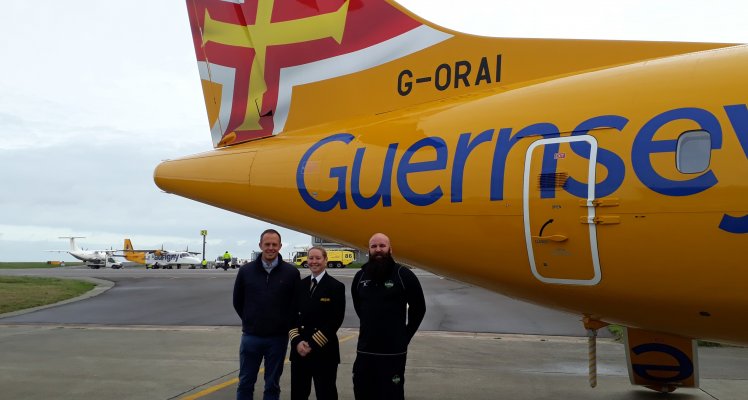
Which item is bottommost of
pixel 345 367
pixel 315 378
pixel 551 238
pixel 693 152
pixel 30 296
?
pixel 345 367

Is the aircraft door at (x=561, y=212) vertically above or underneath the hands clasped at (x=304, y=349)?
above

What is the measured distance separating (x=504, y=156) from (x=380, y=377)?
1.81 metres

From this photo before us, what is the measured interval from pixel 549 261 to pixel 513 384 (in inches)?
132

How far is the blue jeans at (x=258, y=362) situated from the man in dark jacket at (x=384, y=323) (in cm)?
86

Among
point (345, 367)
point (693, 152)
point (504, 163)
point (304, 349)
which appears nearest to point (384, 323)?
point (304, 349)

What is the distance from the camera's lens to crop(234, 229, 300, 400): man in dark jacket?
461cm

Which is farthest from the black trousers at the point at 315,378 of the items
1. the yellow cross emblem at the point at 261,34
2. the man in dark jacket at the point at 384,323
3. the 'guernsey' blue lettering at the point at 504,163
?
the yellow cross emblem at the point at 261,34

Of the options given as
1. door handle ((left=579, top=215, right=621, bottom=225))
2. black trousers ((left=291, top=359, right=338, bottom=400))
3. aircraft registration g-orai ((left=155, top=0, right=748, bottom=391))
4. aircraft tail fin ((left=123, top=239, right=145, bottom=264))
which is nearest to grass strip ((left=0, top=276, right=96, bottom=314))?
aircraft registration g-orai ((left=155, top=0, right=748, bottom=391))

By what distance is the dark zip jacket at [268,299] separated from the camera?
4.61m

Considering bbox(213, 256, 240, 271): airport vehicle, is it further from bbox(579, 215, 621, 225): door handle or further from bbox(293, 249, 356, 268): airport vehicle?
bbox(579, 215, 621, 225): door handle

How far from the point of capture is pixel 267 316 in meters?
4.61

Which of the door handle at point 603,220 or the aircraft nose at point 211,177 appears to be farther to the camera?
the aircraft nose at point 211,177

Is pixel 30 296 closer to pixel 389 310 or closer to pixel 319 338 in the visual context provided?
pixel 319 338

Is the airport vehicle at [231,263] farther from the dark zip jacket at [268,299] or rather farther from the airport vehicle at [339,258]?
the dark zip jacket at [268,299]
